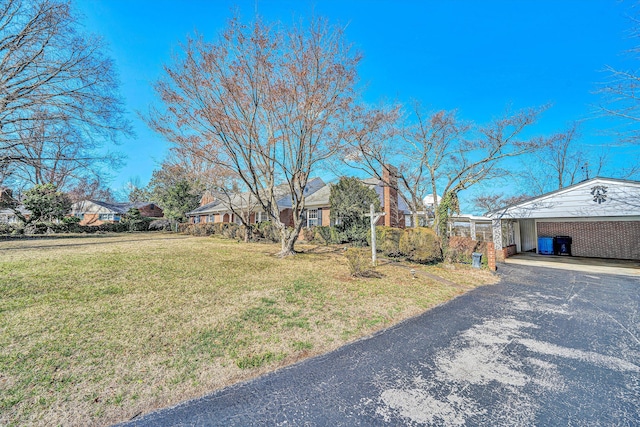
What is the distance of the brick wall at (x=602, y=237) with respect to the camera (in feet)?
42.7

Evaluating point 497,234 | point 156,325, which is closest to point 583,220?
point 497,234

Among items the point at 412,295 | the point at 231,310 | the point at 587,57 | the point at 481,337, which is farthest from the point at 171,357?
the point at 587,57

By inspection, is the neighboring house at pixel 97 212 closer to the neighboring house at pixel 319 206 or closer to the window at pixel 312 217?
the neighboring house at pixel 319 206

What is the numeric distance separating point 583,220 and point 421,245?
998 cm

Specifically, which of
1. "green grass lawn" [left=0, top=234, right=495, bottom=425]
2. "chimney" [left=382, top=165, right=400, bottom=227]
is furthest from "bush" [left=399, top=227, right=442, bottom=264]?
Result: "chimney" [left=382, top=165, right=400, bottom=227]

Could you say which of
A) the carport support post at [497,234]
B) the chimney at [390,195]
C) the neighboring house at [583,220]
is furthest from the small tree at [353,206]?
the neighboring house at [583,220]

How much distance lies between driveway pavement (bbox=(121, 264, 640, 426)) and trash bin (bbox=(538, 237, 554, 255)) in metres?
13.0

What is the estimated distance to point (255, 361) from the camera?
3.24 meters

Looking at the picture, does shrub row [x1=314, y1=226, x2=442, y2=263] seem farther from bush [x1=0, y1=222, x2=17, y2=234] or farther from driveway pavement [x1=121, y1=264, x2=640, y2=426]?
bush [x1=0, y1=222, x2=17, y2=234]

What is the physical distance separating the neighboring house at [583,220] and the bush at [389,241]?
5.60 m

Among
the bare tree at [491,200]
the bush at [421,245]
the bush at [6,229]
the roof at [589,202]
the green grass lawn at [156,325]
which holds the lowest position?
the green grass lawn at [156,325]

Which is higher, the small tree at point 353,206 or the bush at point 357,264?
the small tree at point 353,206

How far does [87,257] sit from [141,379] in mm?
8850

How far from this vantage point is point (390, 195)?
19.5m
